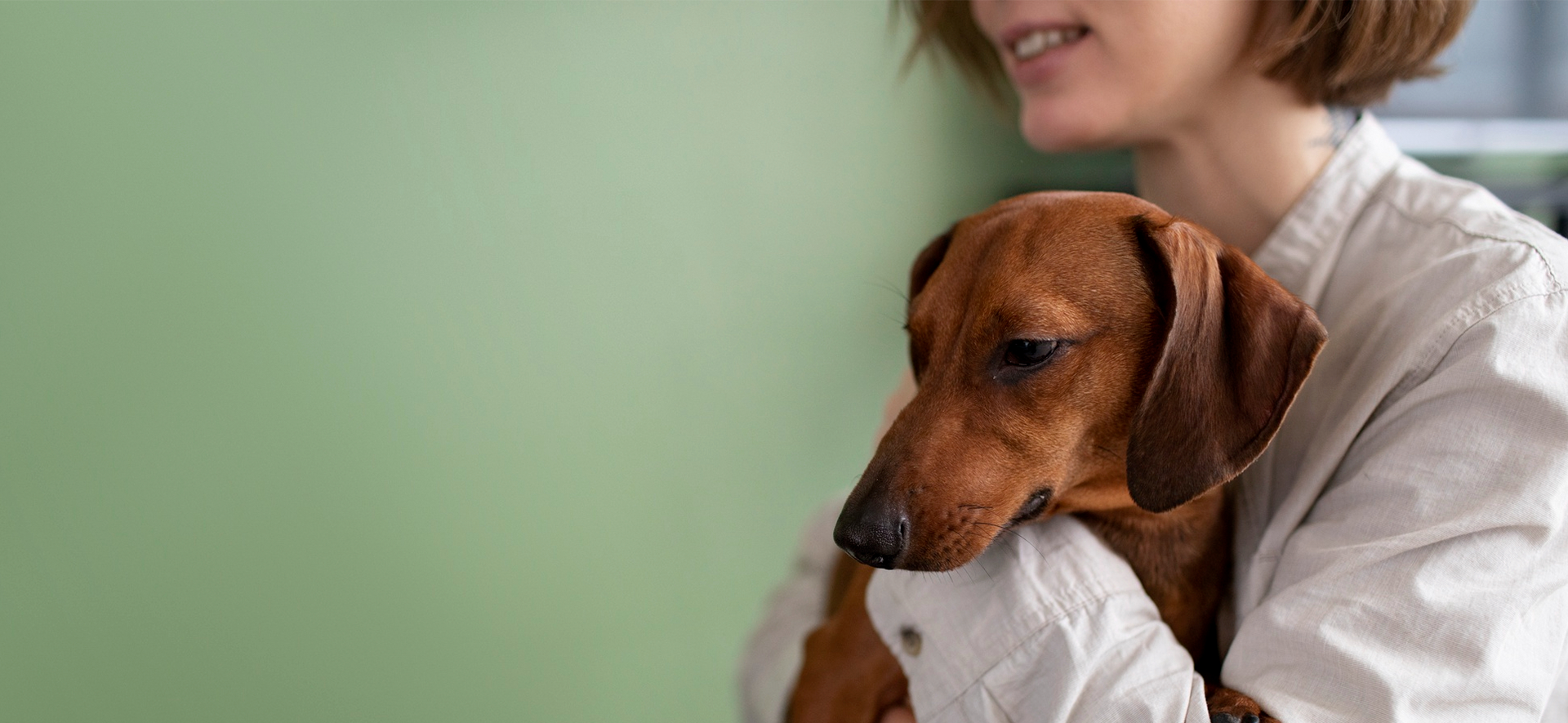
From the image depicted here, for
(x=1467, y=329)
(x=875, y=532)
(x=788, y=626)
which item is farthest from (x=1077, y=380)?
(x=788, y=626)

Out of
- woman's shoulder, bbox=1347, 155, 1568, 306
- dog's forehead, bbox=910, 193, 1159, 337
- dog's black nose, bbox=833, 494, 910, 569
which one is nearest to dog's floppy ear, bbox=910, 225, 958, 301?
dog's forehead, bbox=910, 193, 1159, 337

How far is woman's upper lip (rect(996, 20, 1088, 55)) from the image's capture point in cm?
131

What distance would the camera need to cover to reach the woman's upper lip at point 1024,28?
131 cm

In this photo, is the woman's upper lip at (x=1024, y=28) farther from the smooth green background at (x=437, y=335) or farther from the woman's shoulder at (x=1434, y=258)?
the smooth green background at (x=437, y=335)

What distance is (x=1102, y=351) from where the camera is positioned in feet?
3.28

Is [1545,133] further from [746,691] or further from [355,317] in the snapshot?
[355,317]

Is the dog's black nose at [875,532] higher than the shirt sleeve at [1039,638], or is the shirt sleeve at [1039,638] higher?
the dog's black nose at [875,532]

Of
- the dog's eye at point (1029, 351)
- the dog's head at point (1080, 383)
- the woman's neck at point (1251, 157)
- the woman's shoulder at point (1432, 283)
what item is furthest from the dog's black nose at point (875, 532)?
the woman's neck at point (1251, 157)

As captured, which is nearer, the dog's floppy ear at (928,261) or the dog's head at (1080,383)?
the dog's head at (1080,383)

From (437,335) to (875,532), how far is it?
89 centimetres

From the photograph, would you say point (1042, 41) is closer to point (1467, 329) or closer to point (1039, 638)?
point (1467, 329)

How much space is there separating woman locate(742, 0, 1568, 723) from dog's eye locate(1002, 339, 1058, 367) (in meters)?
0.22

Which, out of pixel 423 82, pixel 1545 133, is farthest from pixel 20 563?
pixel 1545 133

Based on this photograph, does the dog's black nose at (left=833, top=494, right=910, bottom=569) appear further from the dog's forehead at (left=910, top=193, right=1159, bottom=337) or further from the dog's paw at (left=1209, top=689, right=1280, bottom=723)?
the dog's paw at (left=1209, top=689, right=1280, bottom=723)
